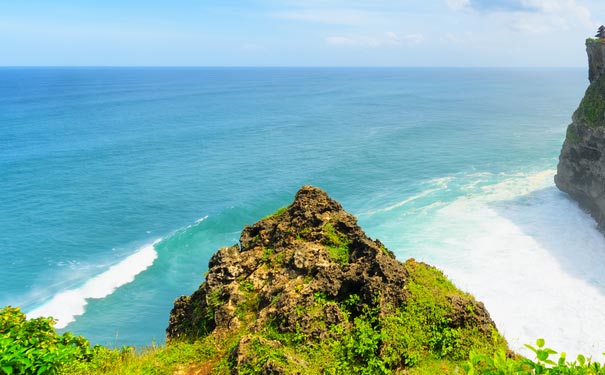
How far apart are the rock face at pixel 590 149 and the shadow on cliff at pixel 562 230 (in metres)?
1.71

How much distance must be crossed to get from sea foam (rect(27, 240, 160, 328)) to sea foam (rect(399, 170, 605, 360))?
27.7 m

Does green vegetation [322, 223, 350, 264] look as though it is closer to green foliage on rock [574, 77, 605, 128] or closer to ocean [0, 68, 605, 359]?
ocean [0, 68, 605, 359]

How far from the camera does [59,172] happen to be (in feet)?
231

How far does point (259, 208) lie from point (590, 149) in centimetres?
3984

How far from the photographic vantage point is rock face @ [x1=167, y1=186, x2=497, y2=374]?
13.3m

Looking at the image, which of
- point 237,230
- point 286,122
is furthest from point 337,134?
point 237,230

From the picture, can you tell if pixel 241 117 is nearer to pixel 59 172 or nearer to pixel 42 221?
pixel 59 172

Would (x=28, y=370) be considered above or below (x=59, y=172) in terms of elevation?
above

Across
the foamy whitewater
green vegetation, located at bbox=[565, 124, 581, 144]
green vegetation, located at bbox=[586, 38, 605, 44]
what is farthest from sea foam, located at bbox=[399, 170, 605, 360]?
green vegetation, located at bbox=[586, 38, 605, 44]

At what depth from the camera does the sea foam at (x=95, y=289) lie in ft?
120

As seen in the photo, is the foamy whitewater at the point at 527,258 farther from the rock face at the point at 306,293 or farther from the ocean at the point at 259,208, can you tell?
the rock face at the point at 306,293

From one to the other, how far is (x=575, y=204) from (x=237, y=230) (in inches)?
1673

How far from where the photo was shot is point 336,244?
699 inches

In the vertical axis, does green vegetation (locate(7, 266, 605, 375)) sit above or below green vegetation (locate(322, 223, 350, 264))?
below
